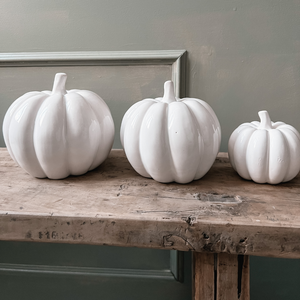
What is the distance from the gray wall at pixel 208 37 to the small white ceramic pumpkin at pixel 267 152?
33 cm

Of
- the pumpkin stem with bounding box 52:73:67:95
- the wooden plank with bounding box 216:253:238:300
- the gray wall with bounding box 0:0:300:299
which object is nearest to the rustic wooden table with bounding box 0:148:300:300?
the wooden plank with bounding box 216:253:238:300

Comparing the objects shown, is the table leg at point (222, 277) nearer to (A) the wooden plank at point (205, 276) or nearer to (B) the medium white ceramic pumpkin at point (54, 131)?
(A) the wooden plank at point (205, 276)

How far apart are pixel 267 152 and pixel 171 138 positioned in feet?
0.64

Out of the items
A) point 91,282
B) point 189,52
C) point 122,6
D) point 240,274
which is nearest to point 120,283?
point 91,282

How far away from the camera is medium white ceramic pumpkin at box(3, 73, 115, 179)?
54cm

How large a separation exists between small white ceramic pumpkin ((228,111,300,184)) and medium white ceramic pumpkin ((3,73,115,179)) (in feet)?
1.03

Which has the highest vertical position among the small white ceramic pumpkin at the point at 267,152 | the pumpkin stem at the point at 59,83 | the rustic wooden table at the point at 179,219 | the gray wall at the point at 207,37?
the gray wall at the point at 207,37

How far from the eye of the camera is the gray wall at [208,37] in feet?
2.73

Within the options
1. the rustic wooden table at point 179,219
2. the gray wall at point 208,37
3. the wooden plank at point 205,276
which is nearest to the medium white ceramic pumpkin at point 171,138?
the rustic wooden table at point 179,219

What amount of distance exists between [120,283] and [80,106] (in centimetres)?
75

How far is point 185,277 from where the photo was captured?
0.97m

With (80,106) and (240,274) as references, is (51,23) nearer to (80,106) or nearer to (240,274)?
(80,106)

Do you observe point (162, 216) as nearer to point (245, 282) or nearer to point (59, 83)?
point (245, 282)

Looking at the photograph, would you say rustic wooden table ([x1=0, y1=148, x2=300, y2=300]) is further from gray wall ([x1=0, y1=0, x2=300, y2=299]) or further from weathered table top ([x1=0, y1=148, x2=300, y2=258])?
gray wall ([x1=0, y1=0, x2=300, y2=299])
